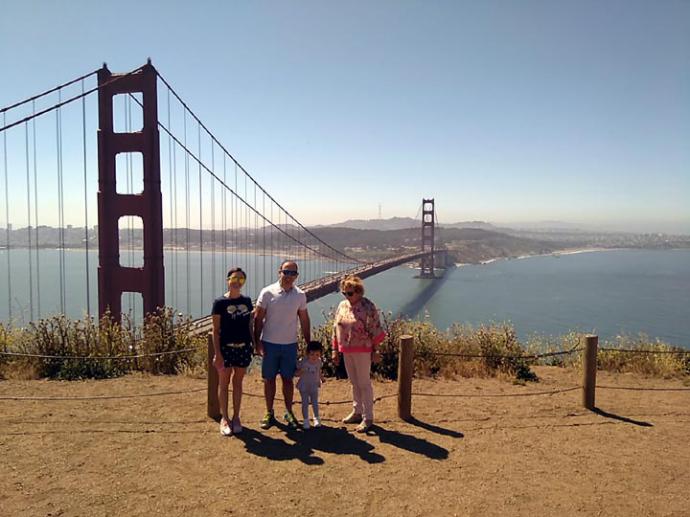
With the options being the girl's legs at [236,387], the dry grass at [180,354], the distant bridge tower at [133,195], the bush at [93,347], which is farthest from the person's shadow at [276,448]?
the distant bridge tower at [133,195]

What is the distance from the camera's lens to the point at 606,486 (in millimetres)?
2828

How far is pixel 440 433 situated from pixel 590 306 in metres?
37.7

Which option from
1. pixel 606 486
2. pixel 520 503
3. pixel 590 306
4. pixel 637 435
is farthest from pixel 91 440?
pixel 590 306

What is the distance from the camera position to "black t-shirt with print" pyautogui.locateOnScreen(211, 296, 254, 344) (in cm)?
326

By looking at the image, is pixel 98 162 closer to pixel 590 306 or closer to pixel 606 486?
pixel 606 486

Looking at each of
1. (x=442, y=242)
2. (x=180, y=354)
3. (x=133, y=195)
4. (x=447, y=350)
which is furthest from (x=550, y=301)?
(x=442, y=242)

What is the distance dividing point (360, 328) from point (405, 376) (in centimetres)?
68

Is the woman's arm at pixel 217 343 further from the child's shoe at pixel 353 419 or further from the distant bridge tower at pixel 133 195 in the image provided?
the distant bridge tower at pixel 133 195

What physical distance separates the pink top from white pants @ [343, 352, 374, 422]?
55mm

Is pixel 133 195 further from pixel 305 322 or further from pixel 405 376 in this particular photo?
pixel 405 376

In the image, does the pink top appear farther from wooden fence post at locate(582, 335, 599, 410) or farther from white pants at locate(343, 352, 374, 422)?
wooden fence post at locate(582, 335, 599, 410)

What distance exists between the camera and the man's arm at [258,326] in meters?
3.38

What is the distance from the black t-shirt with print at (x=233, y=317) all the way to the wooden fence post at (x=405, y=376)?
1209 millimetres

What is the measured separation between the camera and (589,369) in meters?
4.05
